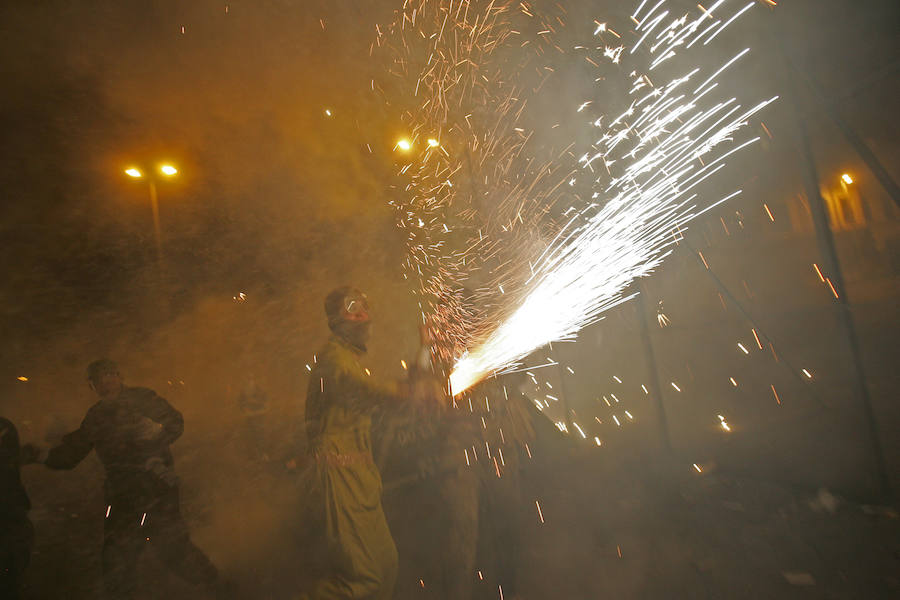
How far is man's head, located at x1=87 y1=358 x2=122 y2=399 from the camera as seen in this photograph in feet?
3.57

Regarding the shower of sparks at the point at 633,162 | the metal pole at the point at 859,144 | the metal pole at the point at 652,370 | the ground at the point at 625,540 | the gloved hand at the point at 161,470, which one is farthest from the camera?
the metal pole at the point at 652,370

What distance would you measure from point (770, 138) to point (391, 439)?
362 cm

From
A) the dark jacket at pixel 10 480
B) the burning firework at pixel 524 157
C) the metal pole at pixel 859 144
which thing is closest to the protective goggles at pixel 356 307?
the burning firework at pixel 524 157

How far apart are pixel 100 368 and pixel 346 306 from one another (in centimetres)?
84

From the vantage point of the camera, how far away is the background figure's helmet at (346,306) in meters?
1.61

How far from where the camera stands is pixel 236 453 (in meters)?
1.31

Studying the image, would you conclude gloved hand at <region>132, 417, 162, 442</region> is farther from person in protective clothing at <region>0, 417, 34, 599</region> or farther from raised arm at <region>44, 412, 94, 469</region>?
person in protective clothing at <region>0, 417, 34, 599</region>

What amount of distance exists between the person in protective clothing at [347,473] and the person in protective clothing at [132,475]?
1.32 ft

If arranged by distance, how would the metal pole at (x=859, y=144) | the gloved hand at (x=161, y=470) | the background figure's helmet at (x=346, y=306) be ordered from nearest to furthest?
the gloved hand at (x=161, y=470), the background figure's helmet at (x=346, y=306), the metal pole at (x=859, y=144)

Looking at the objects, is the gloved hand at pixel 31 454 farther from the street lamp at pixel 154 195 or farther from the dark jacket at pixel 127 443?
the street lamp at pixel 154 195

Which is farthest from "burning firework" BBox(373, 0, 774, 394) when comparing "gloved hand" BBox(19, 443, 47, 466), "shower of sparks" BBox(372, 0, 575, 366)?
"gloved hand" BBox(19, 443, 47, 466)

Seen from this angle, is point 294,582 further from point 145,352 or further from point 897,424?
point 897,424

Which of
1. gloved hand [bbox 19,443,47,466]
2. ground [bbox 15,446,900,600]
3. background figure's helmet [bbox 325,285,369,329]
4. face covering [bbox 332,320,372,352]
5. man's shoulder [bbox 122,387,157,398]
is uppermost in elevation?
background figure's helmet [bbox 325,285,369,329]

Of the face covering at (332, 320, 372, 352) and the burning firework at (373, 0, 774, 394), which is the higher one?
the burning firework at (373, 0, 774, 394)
